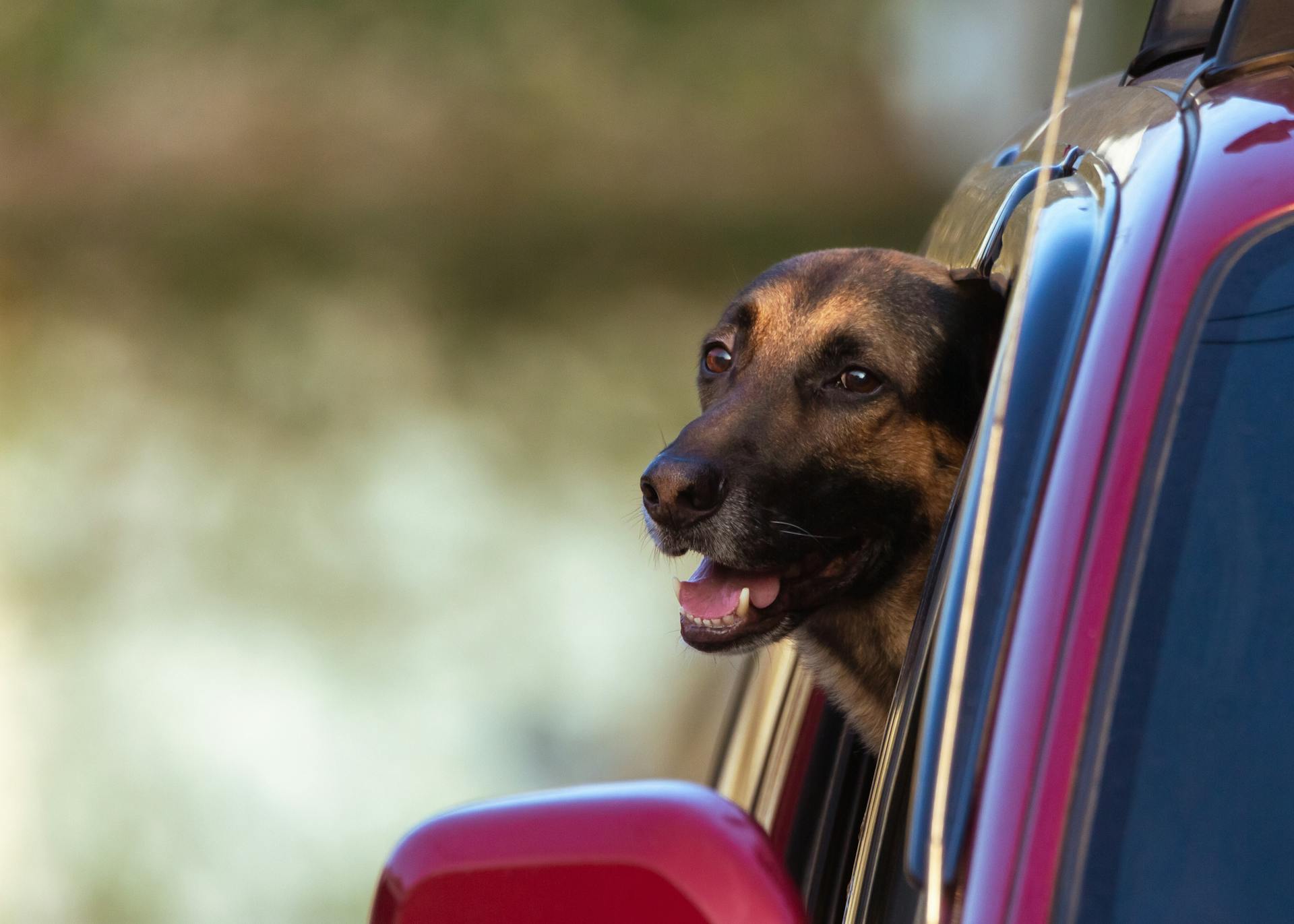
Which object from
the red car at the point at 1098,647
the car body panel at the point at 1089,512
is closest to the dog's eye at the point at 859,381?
the red car at the point at 1098,647

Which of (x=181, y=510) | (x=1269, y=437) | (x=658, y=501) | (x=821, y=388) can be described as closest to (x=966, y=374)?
(x=821, y=388)

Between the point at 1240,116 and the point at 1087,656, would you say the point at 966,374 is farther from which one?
the point at 1087,656

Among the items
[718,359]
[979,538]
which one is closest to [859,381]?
[718,359]

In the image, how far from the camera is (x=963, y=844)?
1.14m

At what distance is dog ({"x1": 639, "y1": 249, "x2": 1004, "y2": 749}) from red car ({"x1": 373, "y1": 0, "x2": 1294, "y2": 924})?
0.97 metres

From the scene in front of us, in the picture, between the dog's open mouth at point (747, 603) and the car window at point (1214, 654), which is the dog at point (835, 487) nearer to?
the dog's open mouth at point (747, 603)

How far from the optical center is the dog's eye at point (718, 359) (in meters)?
2.87

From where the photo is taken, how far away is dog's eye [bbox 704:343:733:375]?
9.41 ft

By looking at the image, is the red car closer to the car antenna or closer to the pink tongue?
the car antenna

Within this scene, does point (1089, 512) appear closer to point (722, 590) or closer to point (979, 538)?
point (979, 538)

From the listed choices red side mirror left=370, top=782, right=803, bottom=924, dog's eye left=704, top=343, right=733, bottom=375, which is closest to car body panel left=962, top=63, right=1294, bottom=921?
red side mirror left=370, top=782, right=803, bottom=924

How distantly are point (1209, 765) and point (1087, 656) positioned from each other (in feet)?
0.40

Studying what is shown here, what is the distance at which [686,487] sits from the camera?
243 cm

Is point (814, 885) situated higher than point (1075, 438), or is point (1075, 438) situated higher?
point (1075, 438)
